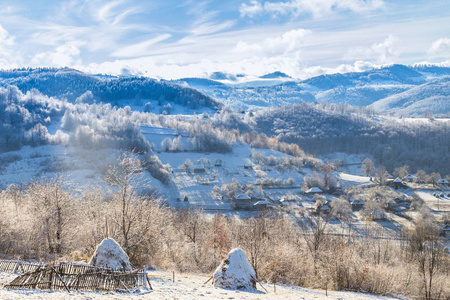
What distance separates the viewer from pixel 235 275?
16.9 metres

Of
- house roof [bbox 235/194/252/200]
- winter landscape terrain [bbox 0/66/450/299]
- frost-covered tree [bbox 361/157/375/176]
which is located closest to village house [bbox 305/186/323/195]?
winter landscape terrain [bbox 0/66/450/299]

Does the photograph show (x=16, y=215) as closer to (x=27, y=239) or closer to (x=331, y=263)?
(x=27, y=239)

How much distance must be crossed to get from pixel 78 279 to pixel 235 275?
24.2 feet

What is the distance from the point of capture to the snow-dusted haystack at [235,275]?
1686 centimetres

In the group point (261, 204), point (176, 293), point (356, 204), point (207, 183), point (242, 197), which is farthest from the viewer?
point (207, 183)

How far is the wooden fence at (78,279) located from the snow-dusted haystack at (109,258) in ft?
4.11

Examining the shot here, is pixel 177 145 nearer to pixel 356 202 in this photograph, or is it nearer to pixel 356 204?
pixel 356 202

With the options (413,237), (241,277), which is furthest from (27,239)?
(413,237)

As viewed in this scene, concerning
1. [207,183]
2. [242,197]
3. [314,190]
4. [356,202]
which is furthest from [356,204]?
[207,183]

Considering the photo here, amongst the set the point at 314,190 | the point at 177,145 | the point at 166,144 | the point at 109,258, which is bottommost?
the point at 314,190

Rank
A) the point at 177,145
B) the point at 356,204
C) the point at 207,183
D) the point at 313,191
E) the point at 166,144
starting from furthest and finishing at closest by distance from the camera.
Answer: the point at 166,144
the point at 177,145
the point at 207,183
the point at 313,191
the point at 356,204

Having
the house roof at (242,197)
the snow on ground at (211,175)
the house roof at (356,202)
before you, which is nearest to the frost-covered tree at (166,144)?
the snow on ground at (211,175)

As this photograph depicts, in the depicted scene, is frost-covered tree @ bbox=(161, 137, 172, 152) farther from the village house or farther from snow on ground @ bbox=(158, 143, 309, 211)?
the village house

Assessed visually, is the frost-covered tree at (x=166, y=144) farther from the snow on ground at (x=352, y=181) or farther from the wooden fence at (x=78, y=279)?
the wooden fence at (x=78, y=279)
